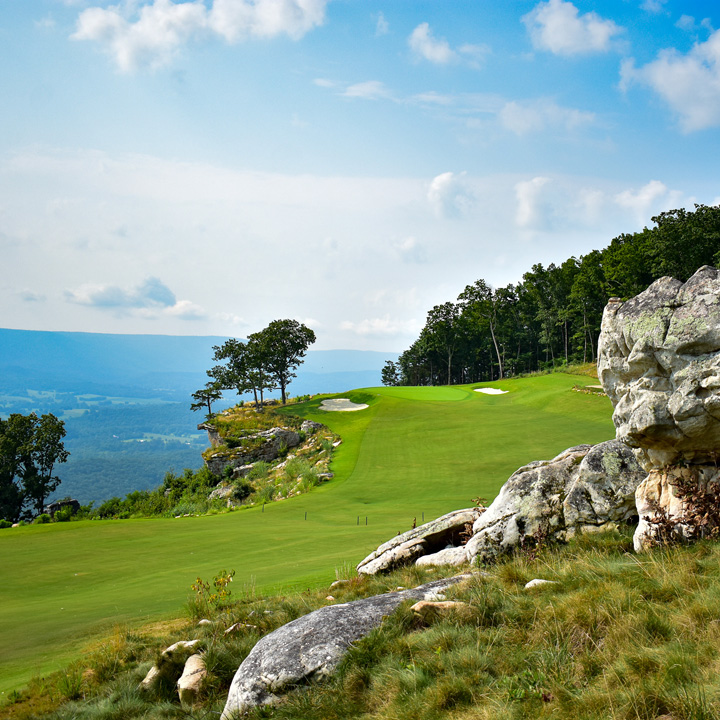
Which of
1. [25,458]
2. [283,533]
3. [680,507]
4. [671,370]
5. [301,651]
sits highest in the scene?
[671,370]

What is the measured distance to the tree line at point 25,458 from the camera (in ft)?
169

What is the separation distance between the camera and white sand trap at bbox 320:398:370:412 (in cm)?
5362

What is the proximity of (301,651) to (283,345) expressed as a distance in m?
57.4

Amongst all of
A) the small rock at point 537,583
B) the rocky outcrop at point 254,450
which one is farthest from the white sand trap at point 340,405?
the small rock at point 537,583

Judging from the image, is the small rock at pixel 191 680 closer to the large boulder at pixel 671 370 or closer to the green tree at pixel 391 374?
the large boulder at pixel 671 370

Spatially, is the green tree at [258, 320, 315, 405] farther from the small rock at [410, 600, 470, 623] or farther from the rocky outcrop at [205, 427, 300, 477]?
the small rock at [410, 600, 470, 623]

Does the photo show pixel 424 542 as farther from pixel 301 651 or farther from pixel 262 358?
pixel 262 358

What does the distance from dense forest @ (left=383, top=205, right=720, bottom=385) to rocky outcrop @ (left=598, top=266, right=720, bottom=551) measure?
46213 mm

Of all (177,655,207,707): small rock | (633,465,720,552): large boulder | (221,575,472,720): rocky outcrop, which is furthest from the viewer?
(633,465,720,552): large boulder

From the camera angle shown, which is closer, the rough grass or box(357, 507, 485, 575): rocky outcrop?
the rough grass

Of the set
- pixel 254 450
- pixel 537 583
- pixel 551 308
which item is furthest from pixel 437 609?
pixel 551 308

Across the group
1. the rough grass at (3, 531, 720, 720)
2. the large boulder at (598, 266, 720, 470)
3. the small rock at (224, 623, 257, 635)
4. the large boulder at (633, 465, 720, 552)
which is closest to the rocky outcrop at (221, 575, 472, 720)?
the rough grass at (3, 531, 720, 720)

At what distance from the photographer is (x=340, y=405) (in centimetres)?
5562

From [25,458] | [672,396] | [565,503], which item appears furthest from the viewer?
[25,458]
